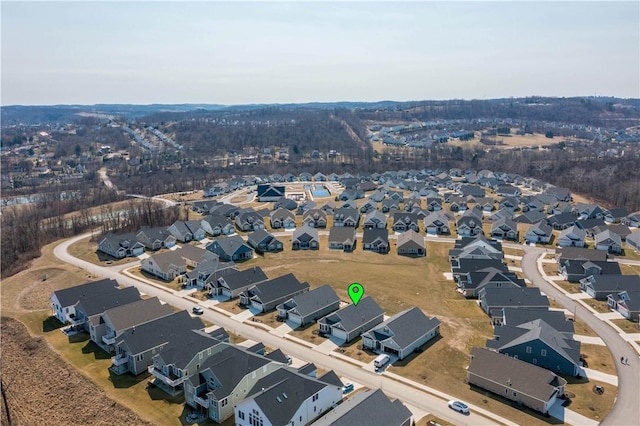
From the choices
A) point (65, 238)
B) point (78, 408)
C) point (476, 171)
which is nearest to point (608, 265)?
Result: point (78, 408)

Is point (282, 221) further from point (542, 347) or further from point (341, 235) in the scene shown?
point (542, 347)

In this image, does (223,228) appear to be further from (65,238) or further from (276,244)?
(65,238)

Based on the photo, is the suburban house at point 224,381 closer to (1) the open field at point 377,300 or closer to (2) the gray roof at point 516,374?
(1) the open field at point 377,300

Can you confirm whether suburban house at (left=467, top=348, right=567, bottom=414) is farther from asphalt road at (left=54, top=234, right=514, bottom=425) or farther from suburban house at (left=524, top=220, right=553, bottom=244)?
suburban house at (left=524, top=220, right=553, bottom=244)

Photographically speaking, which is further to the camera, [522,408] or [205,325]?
[205,325]

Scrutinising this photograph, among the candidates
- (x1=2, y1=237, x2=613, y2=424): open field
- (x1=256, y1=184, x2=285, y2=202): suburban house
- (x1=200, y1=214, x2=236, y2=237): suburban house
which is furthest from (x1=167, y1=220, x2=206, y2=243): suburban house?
(x1=256, y1=184, x2=285, y2=202): suburban house

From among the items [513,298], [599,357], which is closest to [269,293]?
[513,298]

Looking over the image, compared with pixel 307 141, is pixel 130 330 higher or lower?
lower

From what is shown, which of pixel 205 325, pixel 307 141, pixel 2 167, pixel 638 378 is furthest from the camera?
pixel 307 141
